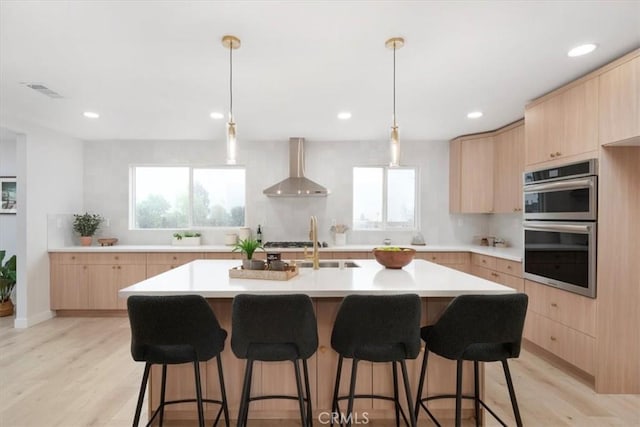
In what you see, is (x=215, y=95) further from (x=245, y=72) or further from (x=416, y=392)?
(x=416, y=392)

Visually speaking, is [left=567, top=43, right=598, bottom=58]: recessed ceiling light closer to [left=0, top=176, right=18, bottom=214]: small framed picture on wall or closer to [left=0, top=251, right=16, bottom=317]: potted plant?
[left=0, top=251, right=16, bottom=317]: potted plant

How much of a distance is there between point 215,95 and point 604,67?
3128 millimetres

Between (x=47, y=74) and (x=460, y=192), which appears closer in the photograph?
(x=47, y=74)

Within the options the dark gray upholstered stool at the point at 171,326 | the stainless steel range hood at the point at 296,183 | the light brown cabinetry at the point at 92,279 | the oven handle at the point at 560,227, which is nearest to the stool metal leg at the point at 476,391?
the oven handle at the point at 560,227

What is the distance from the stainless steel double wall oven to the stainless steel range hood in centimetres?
237

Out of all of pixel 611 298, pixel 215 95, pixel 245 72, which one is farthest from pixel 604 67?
pixel 215 95

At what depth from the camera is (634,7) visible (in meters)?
1.76

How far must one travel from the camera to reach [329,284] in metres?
1.94

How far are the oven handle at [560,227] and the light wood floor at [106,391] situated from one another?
1.22 meters

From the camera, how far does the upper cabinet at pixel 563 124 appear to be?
2498 mm

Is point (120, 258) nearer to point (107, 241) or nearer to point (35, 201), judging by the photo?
point (107, 241)

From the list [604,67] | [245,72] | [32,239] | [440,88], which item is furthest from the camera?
[32,239]

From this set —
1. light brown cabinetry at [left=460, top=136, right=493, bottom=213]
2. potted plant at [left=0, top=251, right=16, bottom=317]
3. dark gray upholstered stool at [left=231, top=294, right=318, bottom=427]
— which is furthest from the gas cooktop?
potted plant at [left=0, top=251, right=16, bottom=317]

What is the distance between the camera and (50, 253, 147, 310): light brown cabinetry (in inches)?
167
